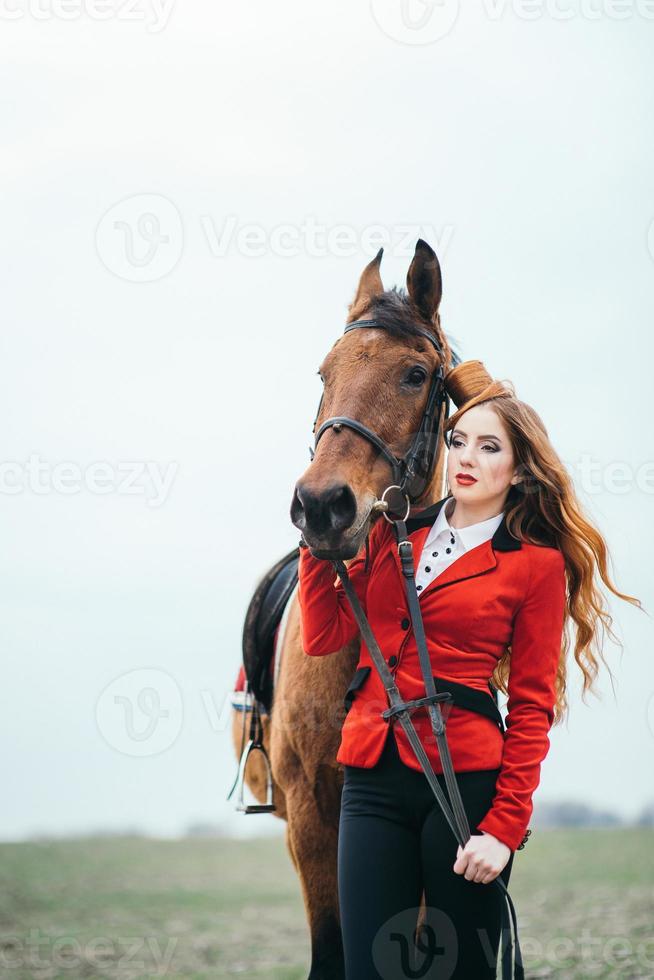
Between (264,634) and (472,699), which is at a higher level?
(264,634)

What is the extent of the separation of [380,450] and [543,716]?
942mm

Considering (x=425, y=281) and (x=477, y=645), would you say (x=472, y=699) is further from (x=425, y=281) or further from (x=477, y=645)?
(x=425, y=281)

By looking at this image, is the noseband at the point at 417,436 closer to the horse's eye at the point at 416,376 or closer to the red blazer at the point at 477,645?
the horse's eye at the point at 416,376

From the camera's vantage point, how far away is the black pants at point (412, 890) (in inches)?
107

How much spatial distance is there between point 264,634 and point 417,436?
1.58m

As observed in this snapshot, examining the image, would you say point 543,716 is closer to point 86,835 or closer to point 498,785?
point 498,785

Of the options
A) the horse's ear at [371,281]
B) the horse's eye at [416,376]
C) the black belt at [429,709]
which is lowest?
the black belt at [429,709]

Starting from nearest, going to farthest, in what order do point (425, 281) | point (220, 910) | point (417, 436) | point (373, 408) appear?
1. point (373, 408)
2. point (417, 436)
3. point (425, 281)
4. point (220, 910)

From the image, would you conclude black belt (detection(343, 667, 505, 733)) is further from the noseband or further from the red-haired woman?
the noseband

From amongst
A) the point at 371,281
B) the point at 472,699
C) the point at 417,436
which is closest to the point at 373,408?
the point at 417,436

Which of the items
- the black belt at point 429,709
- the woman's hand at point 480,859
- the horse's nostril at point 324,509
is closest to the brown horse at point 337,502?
the horse's nostril at point 324,509

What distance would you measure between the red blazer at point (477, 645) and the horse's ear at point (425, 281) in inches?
37.7

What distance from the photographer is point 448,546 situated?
3119 mm

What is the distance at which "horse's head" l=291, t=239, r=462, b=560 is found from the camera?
2910 mm
